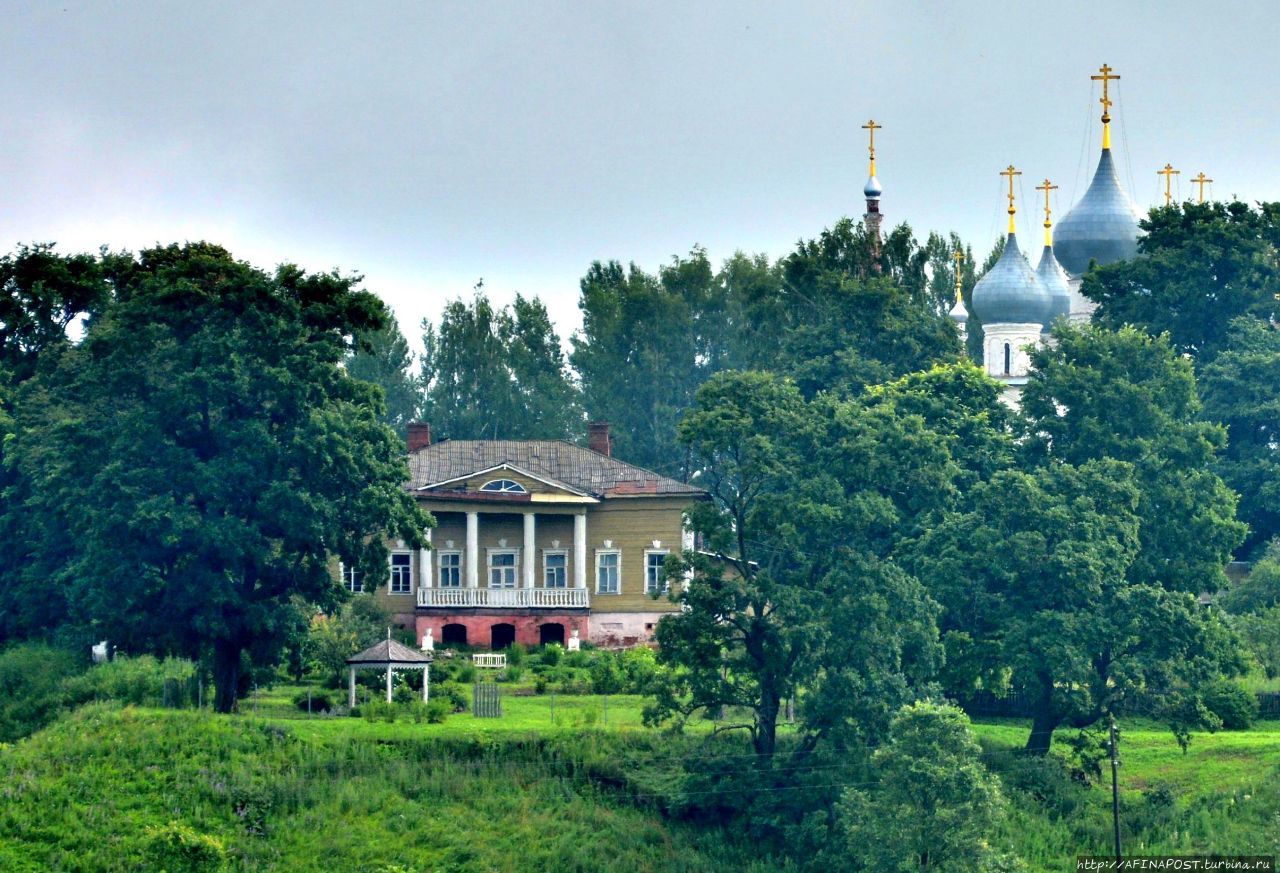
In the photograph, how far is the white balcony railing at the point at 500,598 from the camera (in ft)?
219

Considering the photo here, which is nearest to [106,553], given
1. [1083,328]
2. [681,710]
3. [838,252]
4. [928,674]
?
[681,710]

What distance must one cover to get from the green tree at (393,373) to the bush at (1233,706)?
41.3 m

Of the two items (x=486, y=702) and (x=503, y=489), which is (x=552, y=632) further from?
(x=486, y=702)

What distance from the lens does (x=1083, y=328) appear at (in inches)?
2443

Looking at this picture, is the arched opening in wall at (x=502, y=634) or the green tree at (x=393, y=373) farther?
the green tree at (x=393, y=373)

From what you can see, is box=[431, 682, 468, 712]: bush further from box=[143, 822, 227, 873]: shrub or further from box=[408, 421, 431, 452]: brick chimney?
box=[408, 421, 431, 452]: brick chimney

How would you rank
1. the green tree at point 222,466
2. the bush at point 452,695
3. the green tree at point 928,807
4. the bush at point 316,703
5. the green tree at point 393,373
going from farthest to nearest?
the green tree at point 393,373
the bush at point 452,695
the bush at point 316,703
the green tree at point 222,466
the green tree at point 928,807

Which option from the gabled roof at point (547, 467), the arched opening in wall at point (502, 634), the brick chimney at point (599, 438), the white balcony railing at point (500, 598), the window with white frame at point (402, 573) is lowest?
the arched opening in wall at point (502, 634)

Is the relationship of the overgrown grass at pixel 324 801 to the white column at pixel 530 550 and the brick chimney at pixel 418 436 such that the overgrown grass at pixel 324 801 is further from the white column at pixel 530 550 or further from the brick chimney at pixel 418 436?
the brick chimney at pixel 418 436

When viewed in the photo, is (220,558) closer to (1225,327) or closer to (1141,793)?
(1141,793)

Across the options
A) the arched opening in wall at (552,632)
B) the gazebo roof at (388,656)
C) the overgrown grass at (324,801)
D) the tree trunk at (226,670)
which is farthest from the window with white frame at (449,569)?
the overgrown grass at (324,801)

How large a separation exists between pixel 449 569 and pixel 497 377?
2251cm

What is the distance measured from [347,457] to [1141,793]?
675 inches

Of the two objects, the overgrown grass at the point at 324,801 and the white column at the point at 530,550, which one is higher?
the white column at the point at 530,550
